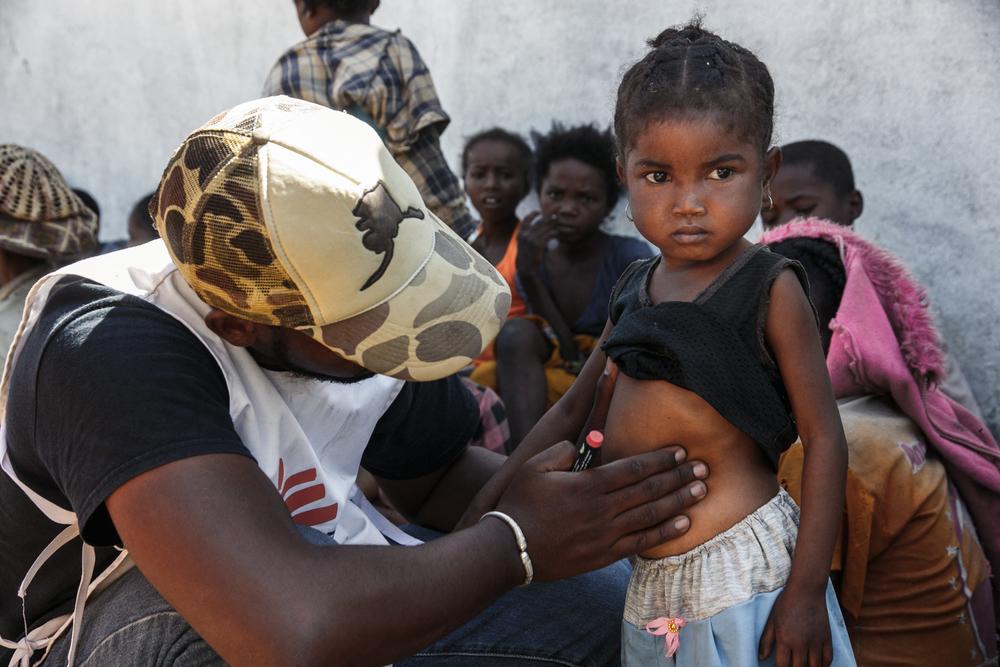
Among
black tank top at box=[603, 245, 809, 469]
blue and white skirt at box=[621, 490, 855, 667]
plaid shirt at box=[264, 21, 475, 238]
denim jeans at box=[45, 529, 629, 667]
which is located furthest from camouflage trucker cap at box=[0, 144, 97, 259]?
blue and white skirt at box=[621, 490, 855, 667]

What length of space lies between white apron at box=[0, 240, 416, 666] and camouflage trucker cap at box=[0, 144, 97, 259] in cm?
190

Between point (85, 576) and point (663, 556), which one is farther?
point (663, 556)

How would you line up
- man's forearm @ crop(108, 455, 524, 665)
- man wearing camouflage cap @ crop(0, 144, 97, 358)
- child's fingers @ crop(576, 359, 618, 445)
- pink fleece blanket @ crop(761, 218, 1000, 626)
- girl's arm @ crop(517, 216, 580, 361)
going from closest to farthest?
man's forearm @ crop(108, 455, 524, 665) < child's fingers @ crop(576, 359, 618, 445) < pink fleece blanket @ crop(761, 218, 1000, 626) < man wearing camouflage cap @ crop(0, 144, 97, 358) < girl's arm @ crop(517, 216, 580, 361)

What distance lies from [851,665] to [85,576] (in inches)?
54.8

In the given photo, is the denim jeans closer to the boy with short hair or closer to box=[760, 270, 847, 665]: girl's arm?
box=[760, 270, 847, 665]: girl's arm

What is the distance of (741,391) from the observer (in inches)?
72.2

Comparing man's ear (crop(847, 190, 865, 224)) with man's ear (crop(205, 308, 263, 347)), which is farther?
man's ear (crop(847, 190, 865, 224))

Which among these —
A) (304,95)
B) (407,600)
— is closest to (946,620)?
(407,600)

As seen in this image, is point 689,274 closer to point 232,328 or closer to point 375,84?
point 232,328

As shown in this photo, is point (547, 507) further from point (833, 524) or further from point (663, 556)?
point (833, 524)

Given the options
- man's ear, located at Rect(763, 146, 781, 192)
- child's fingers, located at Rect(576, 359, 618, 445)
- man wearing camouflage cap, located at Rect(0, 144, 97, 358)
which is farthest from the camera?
man wearing camouflage cap, located at Rect(0, 144, 97, 358)

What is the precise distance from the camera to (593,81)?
435cm

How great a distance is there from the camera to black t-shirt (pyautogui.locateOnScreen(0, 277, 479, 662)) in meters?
1.55

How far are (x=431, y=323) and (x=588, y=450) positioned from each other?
46 cm
